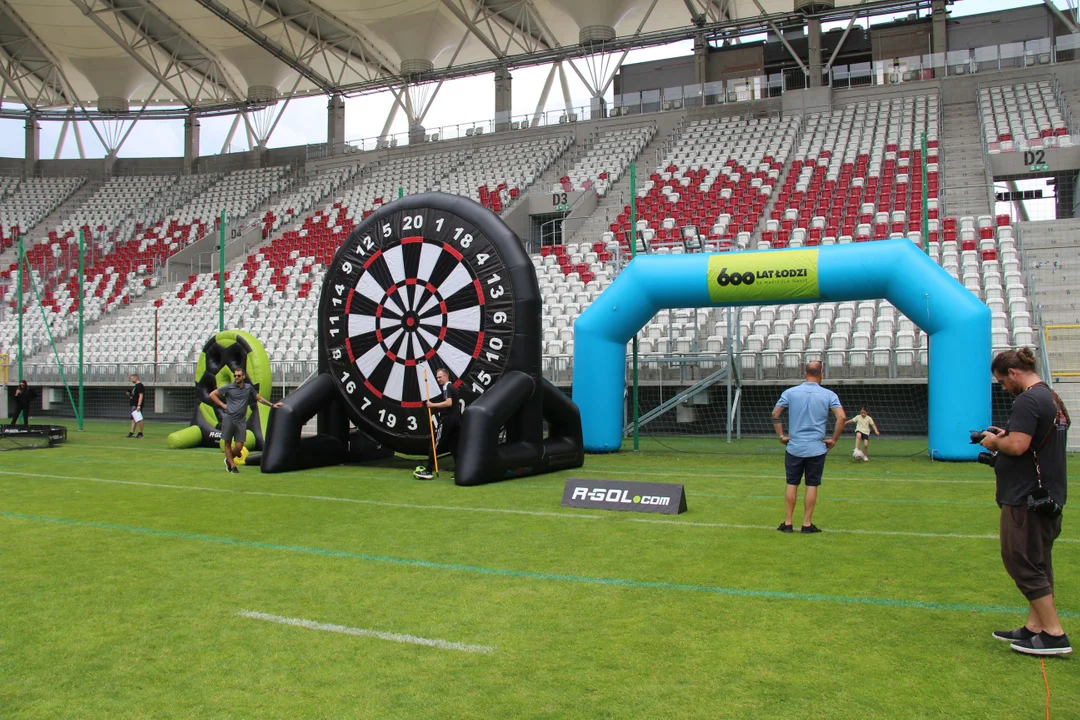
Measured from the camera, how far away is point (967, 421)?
11672mm

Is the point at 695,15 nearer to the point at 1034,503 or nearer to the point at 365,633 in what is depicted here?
the point at 1034,503

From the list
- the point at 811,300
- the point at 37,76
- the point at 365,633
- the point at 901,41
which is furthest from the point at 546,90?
the point at 365,633

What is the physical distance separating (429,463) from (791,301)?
18.6 feet

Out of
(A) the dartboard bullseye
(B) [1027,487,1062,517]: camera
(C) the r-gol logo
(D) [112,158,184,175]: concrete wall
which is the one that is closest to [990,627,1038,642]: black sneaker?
(B) [1027,487,1062,517]: camera

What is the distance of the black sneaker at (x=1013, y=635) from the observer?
4336mm

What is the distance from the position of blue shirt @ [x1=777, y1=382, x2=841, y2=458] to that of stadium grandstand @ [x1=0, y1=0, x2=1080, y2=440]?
26.2 ft

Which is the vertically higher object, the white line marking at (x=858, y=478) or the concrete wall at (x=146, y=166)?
the concrete wall at (x=146, y=166)

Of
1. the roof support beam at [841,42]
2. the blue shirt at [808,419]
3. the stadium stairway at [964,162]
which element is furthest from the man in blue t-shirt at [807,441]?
the roof support beam at [841,42]

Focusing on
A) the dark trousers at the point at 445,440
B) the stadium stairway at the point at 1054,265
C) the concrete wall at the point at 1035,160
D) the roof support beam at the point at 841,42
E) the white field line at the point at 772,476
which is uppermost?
the roof support beam at the point at 841,42

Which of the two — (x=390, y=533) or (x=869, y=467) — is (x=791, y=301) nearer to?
(x=869, y=467)

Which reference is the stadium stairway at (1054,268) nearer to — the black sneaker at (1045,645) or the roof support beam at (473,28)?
the black sneaker at (1045,645)

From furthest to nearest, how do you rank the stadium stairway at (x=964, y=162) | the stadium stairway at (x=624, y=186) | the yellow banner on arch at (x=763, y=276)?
the stadium stairway at (x=624, y=186) → the stadium stairway at (x=964, y=162) → the yellow banner on arch at (x=763, y=276)

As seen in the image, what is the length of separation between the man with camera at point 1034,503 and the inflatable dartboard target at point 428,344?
21.2 ft

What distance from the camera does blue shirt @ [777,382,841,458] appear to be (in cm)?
713
